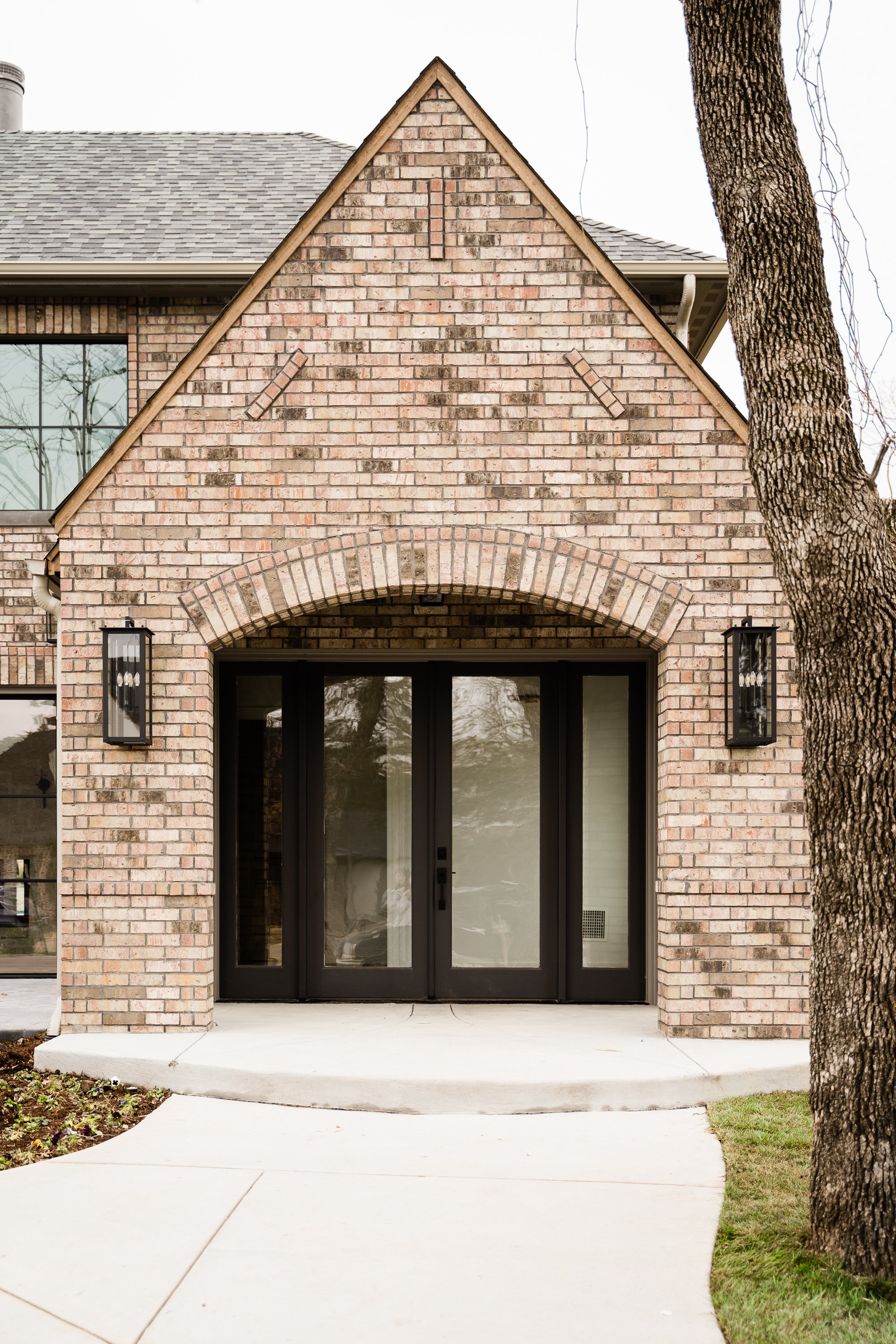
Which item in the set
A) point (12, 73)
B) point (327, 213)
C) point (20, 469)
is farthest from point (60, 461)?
point (12, 73)

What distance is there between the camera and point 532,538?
677cm

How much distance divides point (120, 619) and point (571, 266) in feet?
12.0

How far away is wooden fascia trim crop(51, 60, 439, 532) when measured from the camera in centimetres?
678

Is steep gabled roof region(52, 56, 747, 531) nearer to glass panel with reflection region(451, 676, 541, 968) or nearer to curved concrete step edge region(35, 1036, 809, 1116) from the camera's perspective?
glass panel with reflection region(451, 676, 541, 968)

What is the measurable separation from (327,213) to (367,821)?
429 centimetres

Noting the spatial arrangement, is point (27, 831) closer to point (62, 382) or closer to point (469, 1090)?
point (62, 382)

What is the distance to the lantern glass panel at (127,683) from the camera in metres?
6.65

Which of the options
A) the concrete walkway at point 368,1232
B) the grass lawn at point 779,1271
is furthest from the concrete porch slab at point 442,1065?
the grass lawn at point 779,1271

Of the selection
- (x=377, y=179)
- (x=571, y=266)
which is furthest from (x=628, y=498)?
(x=377, y=179)

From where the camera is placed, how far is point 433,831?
8109 mm

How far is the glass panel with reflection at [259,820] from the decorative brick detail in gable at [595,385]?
10.5 feet

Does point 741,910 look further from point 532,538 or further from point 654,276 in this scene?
point 654,276

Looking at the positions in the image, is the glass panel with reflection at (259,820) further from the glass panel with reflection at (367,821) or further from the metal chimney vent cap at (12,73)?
the metal chimney vent cap at (12,73)

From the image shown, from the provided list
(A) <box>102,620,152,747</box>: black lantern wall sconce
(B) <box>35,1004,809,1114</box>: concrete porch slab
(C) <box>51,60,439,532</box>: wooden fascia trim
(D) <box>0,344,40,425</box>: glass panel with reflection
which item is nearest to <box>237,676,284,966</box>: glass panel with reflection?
(B) <box>35,1004,809,1114</box>: concrete porch slab
